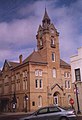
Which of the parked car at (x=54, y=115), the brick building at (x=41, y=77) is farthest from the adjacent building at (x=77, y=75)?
the brick building at (x=41, y=77)

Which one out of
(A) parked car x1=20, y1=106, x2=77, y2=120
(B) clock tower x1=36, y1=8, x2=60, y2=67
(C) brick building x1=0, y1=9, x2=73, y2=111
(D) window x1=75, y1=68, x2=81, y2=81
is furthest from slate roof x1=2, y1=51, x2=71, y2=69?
(A) parked car x1=20, y1=106, x2=77, y2=120

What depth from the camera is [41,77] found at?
180 ft

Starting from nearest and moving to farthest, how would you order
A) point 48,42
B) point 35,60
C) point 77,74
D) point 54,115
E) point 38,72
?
point 54,115, point 77,74, point 38,72, point 35,60, point 48,42

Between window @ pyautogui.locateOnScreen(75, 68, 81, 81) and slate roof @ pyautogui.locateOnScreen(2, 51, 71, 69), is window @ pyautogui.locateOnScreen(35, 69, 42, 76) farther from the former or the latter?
window @ pyautogui.locateOnScreen(75, 68, 81, 81)

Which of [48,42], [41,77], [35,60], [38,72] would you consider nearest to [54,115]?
[38,72]

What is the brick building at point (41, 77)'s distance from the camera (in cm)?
5325

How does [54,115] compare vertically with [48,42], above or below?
below

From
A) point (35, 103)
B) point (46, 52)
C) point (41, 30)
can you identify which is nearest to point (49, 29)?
point (41, 30)

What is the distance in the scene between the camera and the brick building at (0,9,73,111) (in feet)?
175

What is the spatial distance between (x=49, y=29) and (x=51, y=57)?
782 centimetres

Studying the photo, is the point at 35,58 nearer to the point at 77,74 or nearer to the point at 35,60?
the point at 35,60

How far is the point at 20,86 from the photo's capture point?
186 ft

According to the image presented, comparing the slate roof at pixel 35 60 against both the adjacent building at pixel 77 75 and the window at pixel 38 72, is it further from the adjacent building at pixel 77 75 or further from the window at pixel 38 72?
the adjacent building at pixel 77 75

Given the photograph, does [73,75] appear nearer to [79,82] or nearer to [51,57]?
[79,82]
